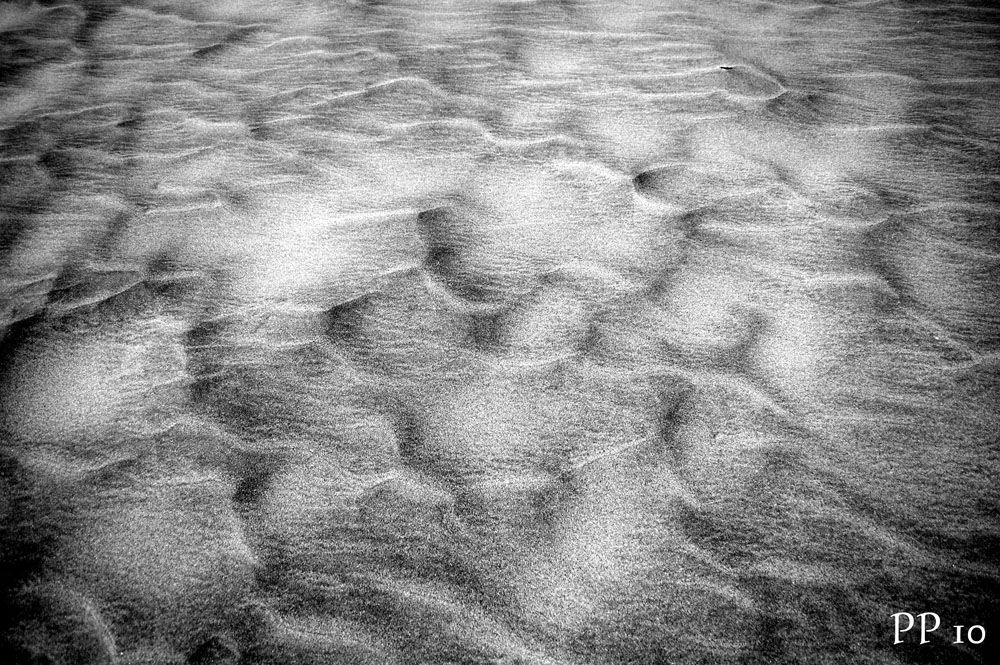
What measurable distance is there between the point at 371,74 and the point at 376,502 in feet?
5.37

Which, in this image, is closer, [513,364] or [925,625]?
[925,625]

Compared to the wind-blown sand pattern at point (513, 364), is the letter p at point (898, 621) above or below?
below

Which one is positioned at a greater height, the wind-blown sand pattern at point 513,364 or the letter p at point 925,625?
the wind-blown sand pattern at point 513,364

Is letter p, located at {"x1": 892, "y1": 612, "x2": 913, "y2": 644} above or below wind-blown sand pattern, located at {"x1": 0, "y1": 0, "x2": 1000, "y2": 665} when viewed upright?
below

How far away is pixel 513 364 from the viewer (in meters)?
1.13

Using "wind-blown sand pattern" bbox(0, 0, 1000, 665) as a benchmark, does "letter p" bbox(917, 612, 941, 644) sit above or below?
below

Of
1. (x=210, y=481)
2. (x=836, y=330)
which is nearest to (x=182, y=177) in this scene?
(x=210, y=481)

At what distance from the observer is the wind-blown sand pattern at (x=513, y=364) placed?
829 millimetres

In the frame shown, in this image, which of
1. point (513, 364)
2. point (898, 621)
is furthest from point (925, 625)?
point (513, 364)

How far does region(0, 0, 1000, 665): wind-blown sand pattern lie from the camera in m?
0.83

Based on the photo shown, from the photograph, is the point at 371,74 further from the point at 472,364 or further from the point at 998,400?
the point at 998,400

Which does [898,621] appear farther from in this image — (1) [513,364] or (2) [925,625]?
(1) [513,364]

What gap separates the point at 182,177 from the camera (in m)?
1.67

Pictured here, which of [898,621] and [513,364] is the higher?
[513,364]
